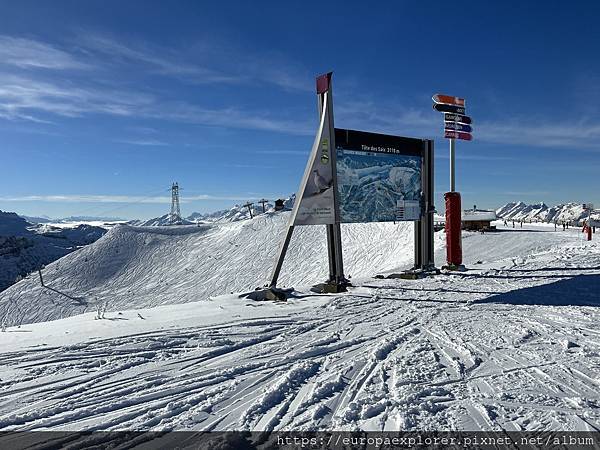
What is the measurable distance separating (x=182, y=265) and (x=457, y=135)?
1983 centimetres

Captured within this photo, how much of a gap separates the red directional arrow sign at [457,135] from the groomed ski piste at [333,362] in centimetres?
600

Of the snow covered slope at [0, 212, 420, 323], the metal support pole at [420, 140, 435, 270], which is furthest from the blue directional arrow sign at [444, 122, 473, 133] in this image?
the snow covered slope at [0, 212, 420, 323]

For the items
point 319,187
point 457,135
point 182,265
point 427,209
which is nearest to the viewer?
point 319,187

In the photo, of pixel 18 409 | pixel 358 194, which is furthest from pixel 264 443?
pixel 358 194

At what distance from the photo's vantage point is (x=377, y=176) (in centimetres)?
1409

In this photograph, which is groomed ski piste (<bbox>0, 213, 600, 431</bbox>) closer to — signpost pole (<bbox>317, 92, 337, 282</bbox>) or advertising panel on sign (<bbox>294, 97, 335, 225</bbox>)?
signpost pole (<bbox>317, 92, 337, 282</bbox>)

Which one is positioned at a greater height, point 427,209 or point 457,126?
point 457,126

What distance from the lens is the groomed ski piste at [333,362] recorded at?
4.06 metres

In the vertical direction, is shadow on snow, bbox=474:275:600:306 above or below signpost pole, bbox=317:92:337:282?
below

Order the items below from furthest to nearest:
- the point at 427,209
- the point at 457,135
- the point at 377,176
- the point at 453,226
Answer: the point at 457,135 → the point at 453,226 → the point at 427,209 → the point at 377,176

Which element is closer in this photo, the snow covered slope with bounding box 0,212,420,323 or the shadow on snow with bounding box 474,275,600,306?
the shadow on snow with bounding box 474,275,600,306

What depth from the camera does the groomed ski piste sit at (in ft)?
13.3

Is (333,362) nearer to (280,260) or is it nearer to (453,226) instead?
(280,260)

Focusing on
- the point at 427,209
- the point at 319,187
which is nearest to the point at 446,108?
the point at 427,209
